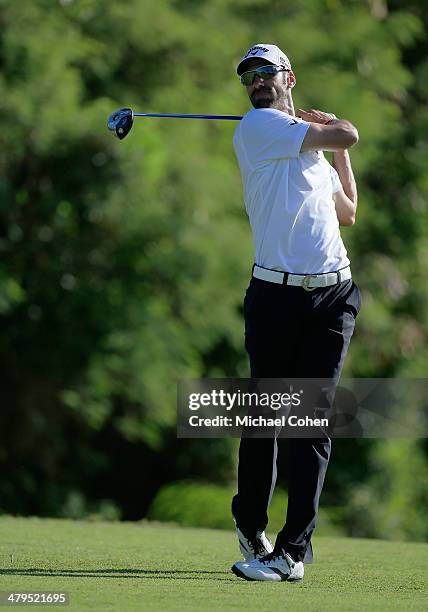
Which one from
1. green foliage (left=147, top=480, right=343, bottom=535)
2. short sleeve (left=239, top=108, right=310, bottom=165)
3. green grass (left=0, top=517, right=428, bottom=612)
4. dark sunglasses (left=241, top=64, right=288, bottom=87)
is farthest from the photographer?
green foliage (left=147, top=480, right=343, bottom=535)

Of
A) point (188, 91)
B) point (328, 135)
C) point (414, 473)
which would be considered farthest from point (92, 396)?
point (328, 135)

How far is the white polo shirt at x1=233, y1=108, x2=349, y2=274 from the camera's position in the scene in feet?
15.4

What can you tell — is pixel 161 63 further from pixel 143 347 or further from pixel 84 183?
pixel 143 347

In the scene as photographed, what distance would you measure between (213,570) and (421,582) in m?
0.81

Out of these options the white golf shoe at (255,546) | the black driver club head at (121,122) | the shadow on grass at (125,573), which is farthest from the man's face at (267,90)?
the shadow on grass at (125,573)

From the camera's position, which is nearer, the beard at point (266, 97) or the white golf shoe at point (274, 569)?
the white golf shoe at point (274, 569)

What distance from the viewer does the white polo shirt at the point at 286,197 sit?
4.68 metres

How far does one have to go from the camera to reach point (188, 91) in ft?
47.8

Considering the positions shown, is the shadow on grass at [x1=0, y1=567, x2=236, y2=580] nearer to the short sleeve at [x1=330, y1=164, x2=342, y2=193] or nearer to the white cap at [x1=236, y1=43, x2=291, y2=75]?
the short sleeve at [x1=330, y1=164, x2=342, y2=193]

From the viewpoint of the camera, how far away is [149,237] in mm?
13367

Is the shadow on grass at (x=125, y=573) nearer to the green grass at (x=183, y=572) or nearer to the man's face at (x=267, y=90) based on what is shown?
the green grass at (x=183, y=572)

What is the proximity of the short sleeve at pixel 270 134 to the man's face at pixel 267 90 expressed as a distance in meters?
0.07

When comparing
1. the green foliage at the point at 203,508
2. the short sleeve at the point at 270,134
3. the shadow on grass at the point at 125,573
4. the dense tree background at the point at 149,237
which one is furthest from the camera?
the dense tree background at the point at 149,237

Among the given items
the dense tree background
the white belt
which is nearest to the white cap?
the white belt
